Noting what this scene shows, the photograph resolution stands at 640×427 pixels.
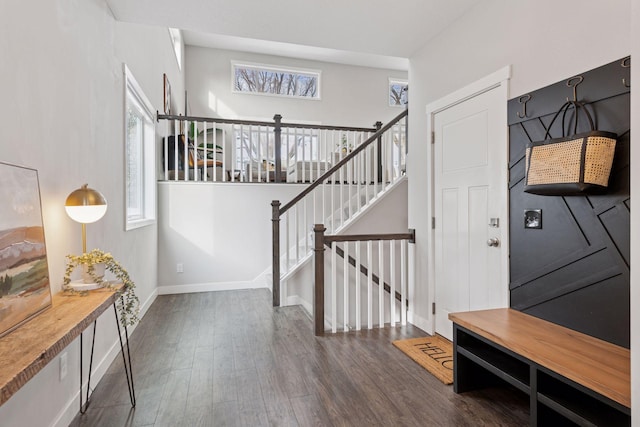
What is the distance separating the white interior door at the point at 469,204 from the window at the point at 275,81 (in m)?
4.89

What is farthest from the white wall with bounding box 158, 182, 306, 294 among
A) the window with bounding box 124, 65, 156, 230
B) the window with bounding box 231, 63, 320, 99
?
the window with bounding box 231, 63, 320, 99

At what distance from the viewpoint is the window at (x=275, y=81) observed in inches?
285

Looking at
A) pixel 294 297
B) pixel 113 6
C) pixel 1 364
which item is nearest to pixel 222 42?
pixel 113 6

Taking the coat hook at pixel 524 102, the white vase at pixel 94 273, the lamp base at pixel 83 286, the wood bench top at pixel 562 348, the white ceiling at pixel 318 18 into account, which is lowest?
the wood bench top at pixel 562 348

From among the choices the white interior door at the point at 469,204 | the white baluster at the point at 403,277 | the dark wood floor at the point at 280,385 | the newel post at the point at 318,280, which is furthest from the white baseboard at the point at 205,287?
the white interior door at the point at 469,204

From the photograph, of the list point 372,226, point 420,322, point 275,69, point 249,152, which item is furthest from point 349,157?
point 275,69

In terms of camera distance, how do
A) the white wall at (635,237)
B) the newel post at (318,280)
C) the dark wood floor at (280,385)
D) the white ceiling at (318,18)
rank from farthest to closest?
the newel post at (318,280)
the white ceiling at (318,18)
the dark wood floor at (280,385)
the white wall at (635,237)

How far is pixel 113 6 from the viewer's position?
2684 millimetres

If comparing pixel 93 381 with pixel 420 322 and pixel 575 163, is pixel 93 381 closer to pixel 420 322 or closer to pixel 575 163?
pixel 420 322

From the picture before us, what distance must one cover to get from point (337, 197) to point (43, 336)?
420 cm

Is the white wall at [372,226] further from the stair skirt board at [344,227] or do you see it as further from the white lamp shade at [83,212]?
the white lamp shade at [83,212]

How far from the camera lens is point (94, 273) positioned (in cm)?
196

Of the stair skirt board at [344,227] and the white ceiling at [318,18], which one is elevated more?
the white ceiling at [318,18]

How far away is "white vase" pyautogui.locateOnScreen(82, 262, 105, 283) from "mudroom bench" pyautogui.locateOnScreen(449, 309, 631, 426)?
6.95ft
